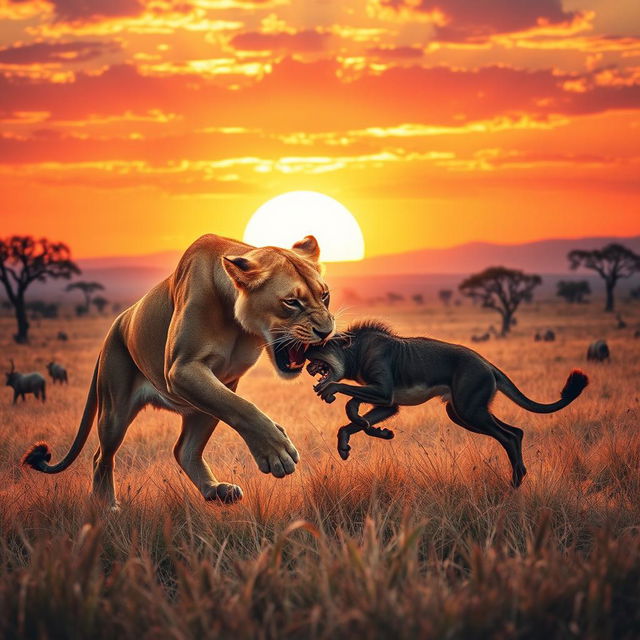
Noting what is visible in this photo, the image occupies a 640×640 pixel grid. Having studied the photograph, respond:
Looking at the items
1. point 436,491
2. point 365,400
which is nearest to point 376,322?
point 365,400

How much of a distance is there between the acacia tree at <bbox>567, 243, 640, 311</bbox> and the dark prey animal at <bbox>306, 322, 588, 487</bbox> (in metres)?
68.5

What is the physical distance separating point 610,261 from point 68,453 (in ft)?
233

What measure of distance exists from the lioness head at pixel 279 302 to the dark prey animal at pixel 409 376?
A: 41 centimetres

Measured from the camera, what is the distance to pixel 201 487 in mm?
7203

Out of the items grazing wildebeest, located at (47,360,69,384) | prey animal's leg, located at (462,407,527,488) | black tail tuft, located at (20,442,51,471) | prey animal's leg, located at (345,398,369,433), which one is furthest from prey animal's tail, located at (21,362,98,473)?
grazing wildebeest, located at (47,360,69,384)

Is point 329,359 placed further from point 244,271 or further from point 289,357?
point 244,271

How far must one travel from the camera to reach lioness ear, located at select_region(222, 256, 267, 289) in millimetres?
5879

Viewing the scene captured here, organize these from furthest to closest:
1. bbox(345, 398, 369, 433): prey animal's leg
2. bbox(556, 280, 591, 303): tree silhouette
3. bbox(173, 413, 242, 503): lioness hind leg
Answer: bbox(556, 280, 591, 303): tree silhouette
bbox(173, 413, 242, 503): lioness hind leg
bbox(345, 398, 369, 433): prey animal's leg

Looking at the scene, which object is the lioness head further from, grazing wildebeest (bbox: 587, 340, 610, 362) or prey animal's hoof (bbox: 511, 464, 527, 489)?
grazing wildebeest (bbox: 587, 340, 610, 362)

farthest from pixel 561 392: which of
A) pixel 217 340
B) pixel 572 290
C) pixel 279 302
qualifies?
pixel 572 290

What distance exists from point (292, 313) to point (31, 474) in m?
4.34

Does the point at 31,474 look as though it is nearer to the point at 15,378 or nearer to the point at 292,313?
the point at 292,313

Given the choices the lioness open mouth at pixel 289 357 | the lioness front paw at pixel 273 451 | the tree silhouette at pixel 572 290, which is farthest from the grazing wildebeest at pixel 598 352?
the tree silhouette at pixel 572 290

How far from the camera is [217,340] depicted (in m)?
6.23
